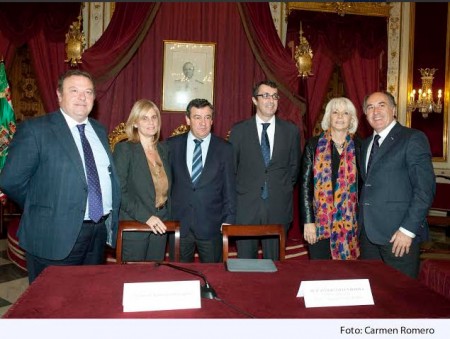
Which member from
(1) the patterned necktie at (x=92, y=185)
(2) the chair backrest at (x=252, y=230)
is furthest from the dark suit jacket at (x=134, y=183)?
(2) the chair backrest at (x=252, y=230)

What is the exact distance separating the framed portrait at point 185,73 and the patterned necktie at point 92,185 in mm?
3383

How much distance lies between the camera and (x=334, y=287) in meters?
1.46

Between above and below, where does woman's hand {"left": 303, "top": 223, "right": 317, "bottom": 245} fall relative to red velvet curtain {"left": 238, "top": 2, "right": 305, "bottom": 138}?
below

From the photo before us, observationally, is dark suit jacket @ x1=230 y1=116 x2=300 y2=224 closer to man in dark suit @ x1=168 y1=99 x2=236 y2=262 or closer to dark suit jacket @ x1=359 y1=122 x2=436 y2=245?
man in dark suit @ x1=168 y1=99 x2=236 y2=262

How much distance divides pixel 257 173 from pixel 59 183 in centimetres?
128

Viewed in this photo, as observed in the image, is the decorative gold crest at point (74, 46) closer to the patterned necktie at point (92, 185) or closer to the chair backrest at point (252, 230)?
the patterned necktie at point (92, 185)

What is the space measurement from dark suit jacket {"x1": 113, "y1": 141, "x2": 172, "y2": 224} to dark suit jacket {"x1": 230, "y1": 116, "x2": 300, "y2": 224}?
0.64 meters

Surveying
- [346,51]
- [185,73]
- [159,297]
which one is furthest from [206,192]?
[346,51]

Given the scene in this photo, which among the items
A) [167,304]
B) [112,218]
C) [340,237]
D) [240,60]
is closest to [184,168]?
[112,218]

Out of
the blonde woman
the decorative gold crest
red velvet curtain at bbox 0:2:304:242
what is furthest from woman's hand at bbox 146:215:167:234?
the decorative gold crest

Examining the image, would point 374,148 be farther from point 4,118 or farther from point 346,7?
point 346,7

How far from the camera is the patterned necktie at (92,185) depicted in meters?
2.17

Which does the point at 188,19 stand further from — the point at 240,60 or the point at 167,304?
the point at 167,304

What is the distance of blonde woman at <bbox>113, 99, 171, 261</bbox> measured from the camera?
2521mm
